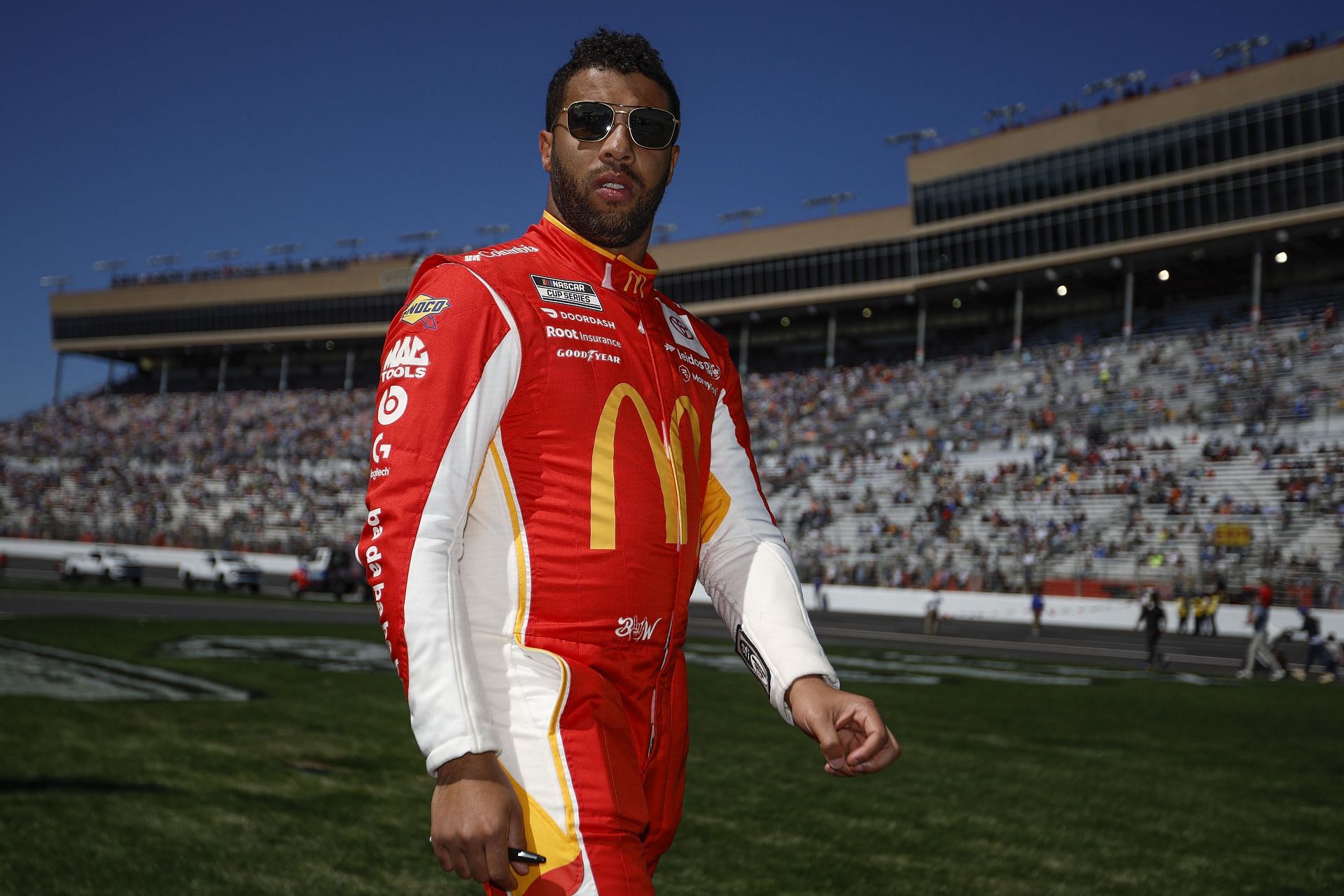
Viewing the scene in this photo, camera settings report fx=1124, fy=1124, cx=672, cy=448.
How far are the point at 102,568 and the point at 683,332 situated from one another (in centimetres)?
3557

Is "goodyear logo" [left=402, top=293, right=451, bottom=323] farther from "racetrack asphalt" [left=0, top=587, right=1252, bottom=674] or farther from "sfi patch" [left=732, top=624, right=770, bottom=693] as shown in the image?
"racetrack asphalt" [left=0, top=587, right=1252, bottom=674]

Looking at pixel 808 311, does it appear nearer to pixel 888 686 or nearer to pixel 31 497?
pixel 31 497

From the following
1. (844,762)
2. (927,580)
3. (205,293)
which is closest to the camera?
(844,762)

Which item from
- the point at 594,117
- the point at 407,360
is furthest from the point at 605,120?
the point at 407,360

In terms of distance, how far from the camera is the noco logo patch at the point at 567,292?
2361mm

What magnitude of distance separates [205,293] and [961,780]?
246ft

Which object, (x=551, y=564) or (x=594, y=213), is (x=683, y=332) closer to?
(x=594, y=213)

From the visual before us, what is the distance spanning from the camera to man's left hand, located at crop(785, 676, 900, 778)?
2.17 meters

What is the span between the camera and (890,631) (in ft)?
85.4

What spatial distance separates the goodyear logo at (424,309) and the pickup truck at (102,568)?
116 feet

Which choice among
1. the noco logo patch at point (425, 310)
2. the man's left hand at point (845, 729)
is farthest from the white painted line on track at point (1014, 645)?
the noco logo patch at point (425, 310)

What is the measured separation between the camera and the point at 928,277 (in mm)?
51781

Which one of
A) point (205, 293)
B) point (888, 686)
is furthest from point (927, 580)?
point (205, 293)

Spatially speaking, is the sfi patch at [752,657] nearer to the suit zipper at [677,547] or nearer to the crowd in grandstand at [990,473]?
the suit zipper at [677,547]
